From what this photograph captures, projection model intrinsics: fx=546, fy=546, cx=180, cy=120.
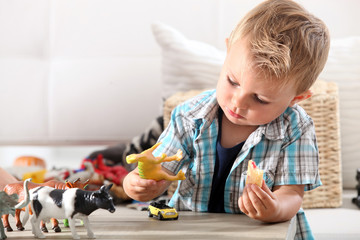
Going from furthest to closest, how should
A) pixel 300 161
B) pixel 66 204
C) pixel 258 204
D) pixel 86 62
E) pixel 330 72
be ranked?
pixel 86 62 < pixel 330 72 < pixel 300 161 < pixel 258 204 < pixel 66 204

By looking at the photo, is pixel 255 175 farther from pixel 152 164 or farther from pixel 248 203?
pixel 152 164

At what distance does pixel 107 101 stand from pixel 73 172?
16.1 inches

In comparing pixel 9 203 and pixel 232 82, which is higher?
pixel 232 82

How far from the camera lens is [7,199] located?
0.64 m

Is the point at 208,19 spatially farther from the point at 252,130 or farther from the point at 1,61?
the point at 252,130

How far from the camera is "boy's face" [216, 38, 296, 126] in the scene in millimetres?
784

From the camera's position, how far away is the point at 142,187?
2.63 feet

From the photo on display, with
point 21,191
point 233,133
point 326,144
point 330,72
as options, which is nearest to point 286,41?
point 233,133

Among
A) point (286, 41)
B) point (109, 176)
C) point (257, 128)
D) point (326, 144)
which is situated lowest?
point (109, 176)

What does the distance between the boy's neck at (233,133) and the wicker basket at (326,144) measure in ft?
1.33

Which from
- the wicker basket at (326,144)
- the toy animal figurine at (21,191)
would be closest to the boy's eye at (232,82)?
the toy animal figurine at (21,191)

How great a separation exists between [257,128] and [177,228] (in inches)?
10.2

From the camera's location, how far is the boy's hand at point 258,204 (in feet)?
2.45

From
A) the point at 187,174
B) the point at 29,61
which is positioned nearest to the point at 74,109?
the point at 29,61
